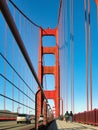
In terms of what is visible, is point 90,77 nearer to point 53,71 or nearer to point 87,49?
point 87,49

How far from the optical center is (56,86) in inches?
2335

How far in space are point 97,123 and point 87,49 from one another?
9.30 m

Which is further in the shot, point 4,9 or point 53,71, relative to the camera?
point 53,71

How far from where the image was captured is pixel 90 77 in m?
28.5

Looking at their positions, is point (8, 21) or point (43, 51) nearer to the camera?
point (8, 21)

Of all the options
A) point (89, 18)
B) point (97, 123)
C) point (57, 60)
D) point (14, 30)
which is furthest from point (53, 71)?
point (14, 30)

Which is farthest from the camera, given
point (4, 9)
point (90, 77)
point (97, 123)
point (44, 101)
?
point (90, 77)

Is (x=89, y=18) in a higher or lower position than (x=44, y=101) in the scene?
higher

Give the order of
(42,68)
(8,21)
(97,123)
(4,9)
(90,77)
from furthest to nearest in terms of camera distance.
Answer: (42,68) < (90,77) < (97,123) < (8,21) < (4,9)

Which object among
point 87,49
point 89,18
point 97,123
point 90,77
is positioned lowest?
point 97,123

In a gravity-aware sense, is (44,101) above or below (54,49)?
→ below

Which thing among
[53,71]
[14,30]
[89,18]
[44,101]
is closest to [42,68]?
[53,71]

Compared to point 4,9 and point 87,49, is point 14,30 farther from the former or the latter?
point 87,49

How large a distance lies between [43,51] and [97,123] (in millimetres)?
38340
